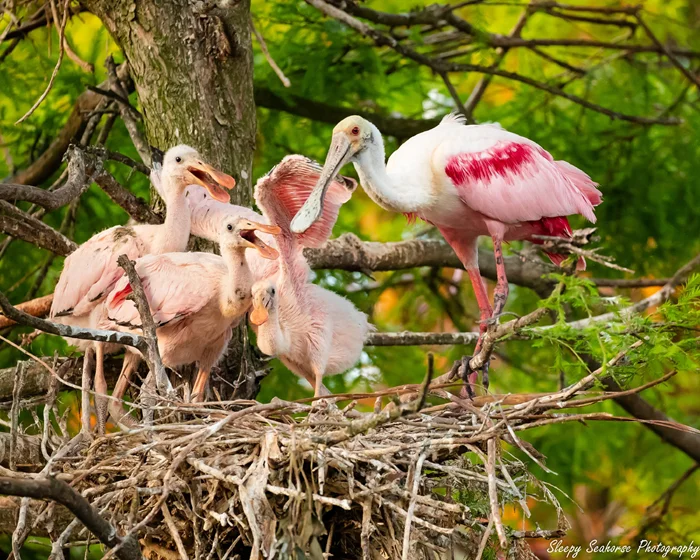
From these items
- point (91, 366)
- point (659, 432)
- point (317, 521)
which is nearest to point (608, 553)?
point (659, 432)

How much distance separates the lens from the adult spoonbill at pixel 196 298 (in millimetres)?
5883

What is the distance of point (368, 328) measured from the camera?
675 cm

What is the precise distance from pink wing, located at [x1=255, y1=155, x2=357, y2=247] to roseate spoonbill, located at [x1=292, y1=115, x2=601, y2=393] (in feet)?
0.40

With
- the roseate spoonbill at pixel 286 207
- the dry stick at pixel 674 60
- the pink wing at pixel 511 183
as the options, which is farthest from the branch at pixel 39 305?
the dry stick at pixel 674 60

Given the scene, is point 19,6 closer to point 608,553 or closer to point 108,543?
point 108,543

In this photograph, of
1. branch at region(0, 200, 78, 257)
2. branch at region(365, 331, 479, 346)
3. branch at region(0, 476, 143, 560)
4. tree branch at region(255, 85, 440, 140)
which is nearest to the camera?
branch at region(0, 476, 143, 560)

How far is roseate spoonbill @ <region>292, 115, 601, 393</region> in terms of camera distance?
626 cm

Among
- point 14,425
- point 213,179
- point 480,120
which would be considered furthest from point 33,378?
point 480,120

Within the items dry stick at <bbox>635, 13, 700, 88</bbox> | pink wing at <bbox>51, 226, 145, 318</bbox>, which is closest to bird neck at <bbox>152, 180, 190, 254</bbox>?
pink wing at <bbox>51, 226, 145, 318</bbox>

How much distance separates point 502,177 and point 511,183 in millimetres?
63

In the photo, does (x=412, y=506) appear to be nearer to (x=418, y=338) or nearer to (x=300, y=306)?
(x=300, y=306)

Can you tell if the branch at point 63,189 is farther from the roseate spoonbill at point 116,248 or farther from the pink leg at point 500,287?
the pink leg at point 500,287

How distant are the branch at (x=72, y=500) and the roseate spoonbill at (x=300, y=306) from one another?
2.22 metres

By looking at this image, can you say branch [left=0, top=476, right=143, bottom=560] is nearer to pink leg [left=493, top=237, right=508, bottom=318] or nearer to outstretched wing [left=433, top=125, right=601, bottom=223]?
pink leg [left=493, top=237, right=508, bottom=318]
